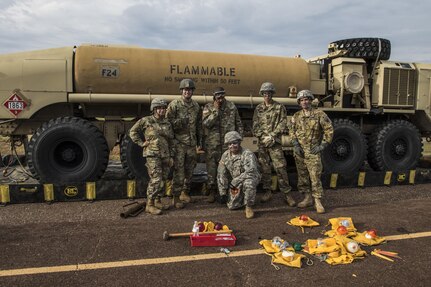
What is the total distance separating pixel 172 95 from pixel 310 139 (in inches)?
119

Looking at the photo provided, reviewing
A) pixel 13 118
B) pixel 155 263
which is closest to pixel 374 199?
pixel 155 263

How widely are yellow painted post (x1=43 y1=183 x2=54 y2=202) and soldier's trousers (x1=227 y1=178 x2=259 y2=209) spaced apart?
2891 millimetres

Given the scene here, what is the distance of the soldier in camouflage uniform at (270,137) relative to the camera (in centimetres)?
602

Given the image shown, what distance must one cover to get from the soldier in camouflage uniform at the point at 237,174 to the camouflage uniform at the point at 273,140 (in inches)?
26.9

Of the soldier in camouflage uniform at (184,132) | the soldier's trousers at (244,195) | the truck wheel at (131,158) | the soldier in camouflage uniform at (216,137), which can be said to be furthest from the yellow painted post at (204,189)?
the truck wheel at (131,158)

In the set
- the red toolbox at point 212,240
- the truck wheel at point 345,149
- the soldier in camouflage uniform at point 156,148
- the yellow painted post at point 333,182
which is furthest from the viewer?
the truck wheel at point 345,149

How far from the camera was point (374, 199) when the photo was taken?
6.48 m

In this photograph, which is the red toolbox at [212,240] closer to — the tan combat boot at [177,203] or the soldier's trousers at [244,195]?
the soldier's trousers at [244,195]

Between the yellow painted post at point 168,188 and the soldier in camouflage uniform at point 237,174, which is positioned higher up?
the soldier in camouflage uniform at point 237,174

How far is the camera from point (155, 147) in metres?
5.45

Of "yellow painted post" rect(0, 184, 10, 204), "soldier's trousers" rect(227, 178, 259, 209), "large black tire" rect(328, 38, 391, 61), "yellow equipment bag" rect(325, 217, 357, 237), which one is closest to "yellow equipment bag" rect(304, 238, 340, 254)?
"yellow equipment bag" rect(325, 217, 357, 237)

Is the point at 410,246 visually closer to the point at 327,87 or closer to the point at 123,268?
the point at 123,268

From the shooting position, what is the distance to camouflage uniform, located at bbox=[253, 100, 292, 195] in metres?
6.04

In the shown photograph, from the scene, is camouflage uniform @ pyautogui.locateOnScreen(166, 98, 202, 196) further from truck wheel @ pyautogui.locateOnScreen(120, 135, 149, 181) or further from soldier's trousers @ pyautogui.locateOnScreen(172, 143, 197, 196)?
truck wheel @ pyautogui.locateOnScreen(120, 135, 149, 181)
